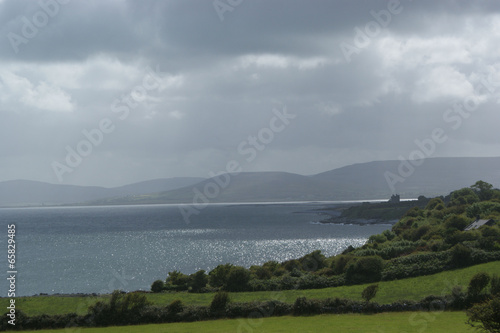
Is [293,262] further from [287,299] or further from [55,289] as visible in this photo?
[55,289]

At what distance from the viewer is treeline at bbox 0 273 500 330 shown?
3403 cm

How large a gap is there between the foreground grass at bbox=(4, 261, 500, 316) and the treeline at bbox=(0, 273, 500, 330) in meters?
1.35

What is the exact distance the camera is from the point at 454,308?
111 ft

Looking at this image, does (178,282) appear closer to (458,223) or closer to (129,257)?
(458,223)

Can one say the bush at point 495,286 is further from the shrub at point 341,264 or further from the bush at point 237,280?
the bush at point 237,280

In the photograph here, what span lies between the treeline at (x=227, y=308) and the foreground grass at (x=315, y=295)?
53.3 inches

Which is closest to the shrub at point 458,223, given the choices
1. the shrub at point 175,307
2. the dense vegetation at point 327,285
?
the dense vegetation at point 327,285

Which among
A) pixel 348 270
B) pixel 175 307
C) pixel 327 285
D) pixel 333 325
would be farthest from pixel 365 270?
pixel 175 307

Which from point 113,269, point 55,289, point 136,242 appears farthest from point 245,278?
point 136,242

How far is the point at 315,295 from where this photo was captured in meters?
39.5

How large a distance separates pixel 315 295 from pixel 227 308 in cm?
849

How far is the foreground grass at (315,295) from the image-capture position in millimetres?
36938

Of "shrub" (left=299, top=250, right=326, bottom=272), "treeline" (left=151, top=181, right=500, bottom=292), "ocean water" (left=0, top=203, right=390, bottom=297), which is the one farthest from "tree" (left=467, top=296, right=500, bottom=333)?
"ocean water" (left=0, top=203, right=390, bottom=297)

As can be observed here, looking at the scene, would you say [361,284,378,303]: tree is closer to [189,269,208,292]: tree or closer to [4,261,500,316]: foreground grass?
[4,261,500,316]: foreground grass
